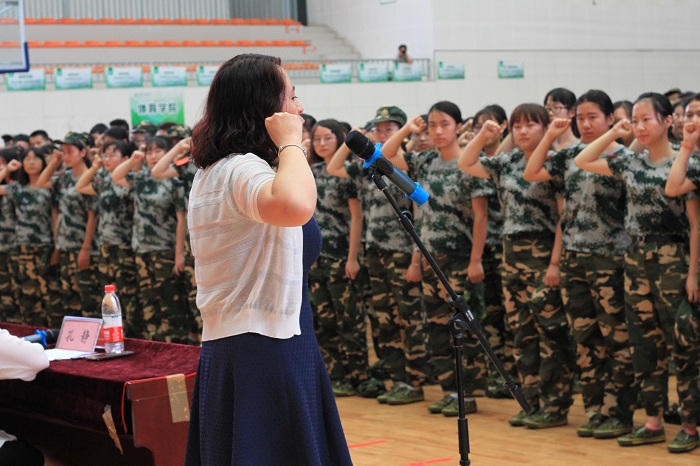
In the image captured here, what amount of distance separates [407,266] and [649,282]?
5.64 ft

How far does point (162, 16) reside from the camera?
651 inches

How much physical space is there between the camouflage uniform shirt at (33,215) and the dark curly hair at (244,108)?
6.60m

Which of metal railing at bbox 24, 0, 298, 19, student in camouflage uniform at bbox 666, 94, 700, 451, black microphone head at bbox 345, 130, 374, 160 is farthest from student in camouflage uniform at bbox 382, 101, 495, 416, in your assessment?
metal railing at bbox 24, 0, 298, 19

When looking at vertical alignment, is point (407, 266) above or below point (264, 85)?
below

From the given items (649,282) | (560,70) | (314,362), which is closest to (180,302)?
(649,282)

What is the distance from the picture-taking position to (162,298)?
7297 millimetres

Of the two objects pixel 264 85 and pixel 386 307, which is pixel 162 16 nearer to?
pixel 386 307

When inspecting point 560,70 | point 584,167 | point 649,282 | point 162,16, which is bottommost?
point 649,282

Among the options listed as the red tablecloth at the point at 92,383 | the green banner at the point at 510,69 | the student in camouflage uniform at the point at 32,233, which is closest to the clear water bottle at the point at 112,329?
the red tablecloth at the point at 92,383

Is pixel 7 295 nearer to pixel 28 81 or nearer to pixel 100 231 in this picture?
pixel 100 231

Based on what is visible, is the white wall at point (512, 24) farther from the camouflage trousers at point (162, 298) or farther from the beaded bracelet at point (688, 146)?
the beaded bracelet at point (688, 146)

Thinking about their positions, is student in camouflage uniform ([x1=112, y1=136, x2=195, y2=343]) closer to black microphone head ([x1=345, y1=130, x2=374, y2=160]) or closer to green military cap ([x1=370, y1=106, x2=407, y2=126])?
green military cap ([x1=370, y1=106, x2=407, y2=126])

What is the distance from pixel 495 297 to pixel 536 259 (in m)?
0.69

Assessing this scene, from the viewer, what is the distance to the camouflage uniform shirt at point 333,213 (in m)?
6.21
